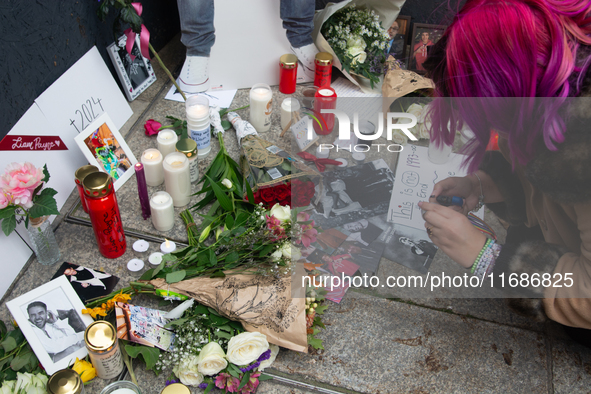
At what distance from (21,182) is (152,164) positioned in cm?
46

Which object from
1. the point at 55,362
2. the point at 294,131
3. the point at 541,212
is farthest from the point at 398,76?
the point at 55,362

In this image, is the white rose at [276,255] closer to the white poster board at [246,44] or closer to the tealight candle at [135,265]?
the tealight candle at [135,265]

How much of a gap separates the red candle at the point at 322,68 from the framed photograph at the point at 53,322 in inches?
54.2

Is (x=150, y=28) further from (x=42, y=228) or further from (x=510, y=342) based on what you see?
(x=510, y=342)

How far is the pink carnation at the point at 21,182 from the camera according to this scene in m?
1.18

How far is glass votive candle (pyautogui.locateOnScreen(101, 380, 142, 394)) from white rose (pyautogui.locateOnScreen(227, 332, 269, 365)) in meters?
0.23

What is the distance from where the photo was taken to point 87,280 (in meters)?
1.30

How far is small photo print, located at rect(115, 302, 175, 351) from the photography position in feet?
3.67

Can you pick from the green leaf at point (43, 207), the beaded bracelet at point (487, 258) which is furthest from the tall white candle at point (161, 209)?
the beaded bracelet at point (487, 258)

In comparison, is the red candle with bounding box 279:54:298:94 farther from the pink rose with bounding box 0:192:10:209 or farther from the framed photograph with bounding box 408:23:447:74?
the pink rose with bounding box 0:192:10:209

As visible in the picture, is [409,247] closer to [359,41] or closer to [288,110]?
[288,110]

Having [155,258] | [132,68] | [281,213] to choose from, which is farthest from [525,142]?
[132,68]

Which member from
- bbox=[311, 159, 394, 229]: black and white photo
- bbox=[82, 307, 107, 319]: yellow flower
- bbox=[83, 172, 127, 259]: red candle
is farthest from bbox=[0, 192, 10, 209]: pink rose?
bbox=[311, 159, 394, 229]: black and white photo

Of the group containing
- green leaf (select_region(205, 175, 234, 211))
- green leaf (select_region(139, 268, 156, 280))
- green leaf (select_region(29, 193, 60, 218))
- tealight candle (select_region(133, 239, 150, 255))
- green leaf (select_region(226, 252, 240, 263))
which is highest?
green leaf (select_region(29, 193, 60, 218))
